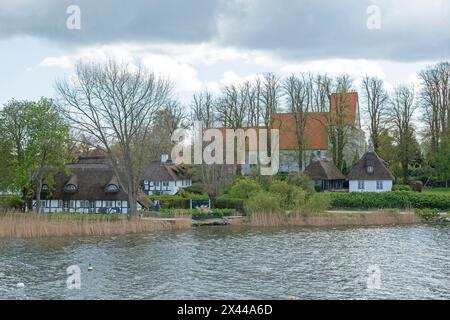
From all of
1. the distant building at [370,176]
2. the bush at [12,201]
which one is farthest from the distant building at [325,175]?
the bush at [12,201]

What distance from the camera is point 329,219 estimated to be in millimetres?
42312

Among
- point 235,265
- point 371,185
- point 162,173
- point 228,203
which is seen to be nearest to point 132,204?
point 228,203

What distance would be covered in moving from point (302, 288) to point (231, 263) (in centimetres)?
544

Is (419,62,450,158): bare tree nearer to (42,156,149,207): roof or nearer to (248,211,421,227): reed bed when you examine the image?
(248,211,421,227): reed bed

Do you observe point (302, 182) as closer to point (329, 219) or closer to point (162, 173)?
point (329, 219)

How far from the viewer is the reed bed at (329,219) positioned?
41.8 m

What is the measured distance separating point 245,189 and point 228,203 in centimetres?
170

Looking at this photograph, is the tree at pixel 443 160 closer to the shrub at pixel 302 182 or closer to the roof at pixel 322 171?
the roof at pixel 322 171

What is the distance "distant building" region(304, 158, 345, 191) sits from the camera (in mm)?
58062

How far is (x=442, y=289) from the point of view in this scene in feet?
72.1

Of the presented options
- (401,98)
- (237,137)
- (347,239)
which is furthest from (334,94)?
(347,239)
